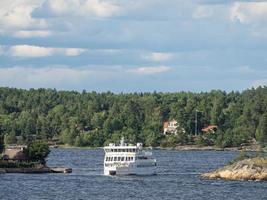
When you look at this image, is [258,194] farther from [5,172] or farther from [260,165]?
[5,172]

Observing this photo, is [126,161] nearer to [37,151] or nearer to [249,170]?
[37,151]

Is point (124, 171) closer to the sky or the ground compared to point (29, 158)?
closer to the ground

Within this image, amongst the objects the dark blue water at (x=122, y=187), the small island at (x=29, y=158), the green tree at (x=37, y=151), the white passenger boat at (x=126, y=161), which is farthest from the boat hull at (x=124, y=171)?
the green tree at (x=37, y=151)

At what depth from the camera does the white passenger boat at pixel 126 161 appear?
191 m

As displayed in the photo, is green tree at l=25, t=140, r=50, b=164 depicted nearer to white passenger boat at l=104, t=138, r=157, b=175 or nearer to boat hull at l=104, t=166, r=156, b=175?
white passenger boat at l=104, t=138, r=157, b=175

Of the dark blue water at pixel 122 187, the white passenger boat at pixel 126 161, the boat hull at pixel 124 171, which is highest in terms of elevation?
the white passenger boat at pixel 126 161

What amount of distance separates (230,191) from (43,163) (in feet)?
184

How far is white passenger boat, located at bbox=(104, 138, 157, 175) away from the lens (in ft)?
626

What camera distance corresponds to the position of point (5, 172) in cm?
18988

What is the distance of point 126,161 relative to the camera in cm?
19125

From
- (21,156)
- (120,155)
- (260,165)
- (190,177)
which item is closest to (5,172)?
(21,156)

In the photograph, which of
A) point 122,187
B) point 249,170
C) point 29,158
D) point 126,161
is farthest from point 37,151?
point 249,170

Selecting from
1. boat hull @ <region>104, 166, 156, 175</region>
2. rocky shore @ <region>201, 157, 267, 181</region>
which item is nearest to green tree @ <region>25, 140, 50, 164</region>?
boat hull @ <region>104, 166, 156, 175</region>

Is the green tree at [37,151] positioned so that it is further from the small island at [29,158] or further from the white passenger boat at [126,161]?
the white passenger boat at [126,161]
